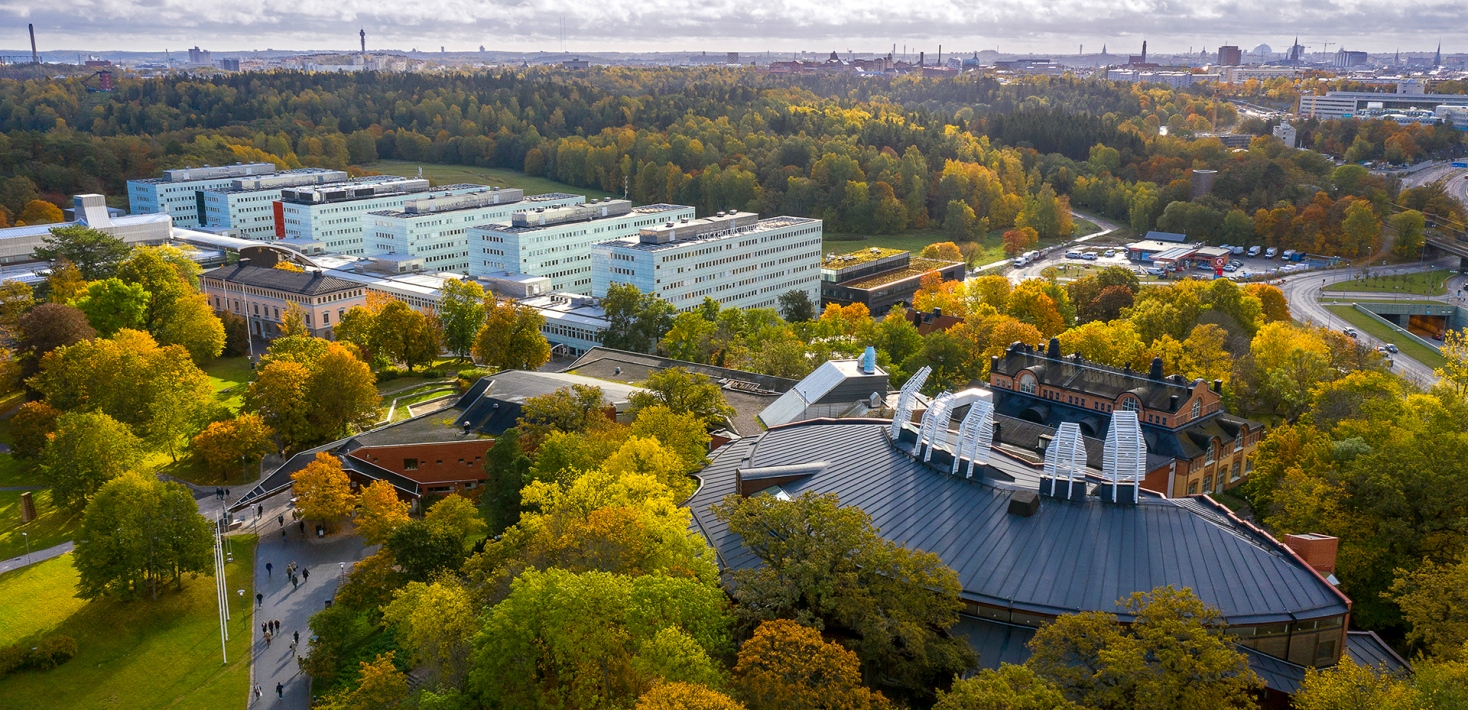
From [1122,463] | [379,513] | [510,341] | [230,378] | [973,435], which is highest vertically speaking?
[973,435]

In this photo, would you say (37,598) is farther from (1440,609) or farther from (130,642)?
(1440,609)

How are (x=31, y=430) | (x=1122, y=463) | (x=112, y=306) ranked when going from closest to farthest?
(x=1122, y=463) → (x=31, y=430) → (x=112, y=306)

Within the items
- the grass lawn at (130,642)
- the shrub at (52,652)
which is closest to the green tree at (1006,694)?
the grass lawn at (130,642)

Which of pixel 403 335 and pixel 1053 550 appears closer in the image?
pixel 1053 550

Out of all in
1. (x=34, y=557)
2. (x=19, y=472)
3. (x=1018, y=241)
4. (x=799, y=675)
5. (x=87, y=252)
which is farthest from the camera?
(x=1018, y=241)

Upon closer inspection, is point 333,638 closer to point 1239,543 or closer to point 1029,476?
point 1029,476

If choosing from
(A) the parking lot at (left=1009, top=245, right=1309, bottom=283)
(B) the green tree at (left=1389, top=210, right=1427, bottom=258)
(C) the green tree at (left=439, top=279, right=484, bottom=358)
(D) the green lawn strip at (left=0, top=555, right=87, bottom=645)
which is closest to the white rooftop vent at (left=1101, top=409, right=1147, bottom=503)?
(D) the green lawn strip at (left=0, top=555, right=87, bottom=645)

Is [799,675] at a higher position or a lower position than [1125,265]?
higher

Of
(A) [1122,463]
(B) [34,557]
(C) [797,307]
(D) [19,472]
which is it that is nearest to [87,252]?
(D) [19,472]
